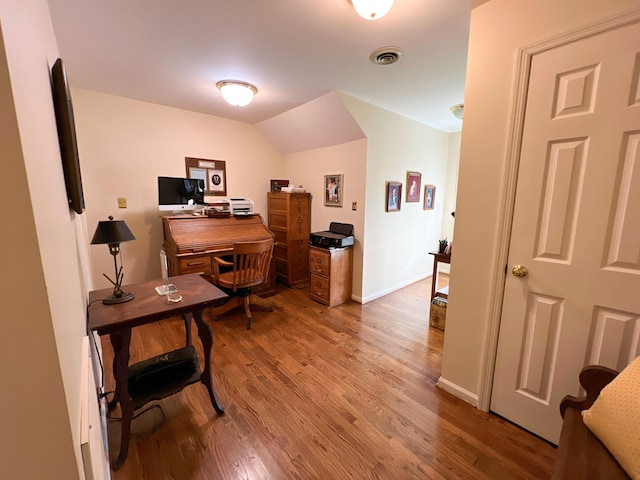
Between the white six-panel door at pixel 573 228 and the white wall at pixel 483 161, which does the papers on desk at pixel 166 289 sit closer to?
the white wall at pixel 483 161

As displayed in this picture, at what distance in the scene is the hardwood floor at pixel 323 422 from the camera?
4.46 feet

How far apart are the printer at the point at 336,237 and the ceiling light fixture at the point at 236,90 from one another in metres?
1.72

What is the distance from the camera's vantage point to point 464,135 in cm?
168

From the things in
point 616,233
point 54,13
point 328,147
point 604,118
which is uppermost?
point 54,13

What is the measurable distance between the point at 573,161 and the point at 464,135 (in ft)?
1.86

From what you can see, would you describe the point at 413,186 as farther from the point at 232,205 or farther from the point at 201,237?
the point at 201,237

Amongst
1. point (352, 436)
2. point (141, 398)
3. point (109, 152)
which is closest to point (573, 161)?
point (352, 436)

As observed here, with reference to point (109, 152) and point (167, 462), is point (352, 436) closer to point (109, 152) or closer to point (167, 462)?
point (167, 462)

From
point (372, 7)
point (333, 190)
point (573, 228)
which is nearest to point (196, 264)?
point (333, 190)

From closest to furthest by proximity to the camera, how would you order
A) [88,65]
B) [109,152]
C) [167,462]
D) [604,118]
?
[604,118] < [167,462] < [88,65] < [109,152]

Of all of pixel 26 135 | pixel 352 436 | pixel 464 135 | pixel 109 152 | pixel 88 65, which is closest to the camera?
pixel 26 135

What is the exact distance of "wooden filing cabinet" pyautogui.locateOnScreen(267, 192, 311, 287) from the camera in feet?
12.7

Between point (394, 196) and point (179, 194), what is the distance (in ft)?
9.02

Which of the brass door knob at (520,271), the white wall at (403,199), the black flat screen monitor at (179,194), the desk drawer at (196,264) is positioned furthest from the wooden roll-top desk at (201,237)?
the brass door knob at (520,271)
